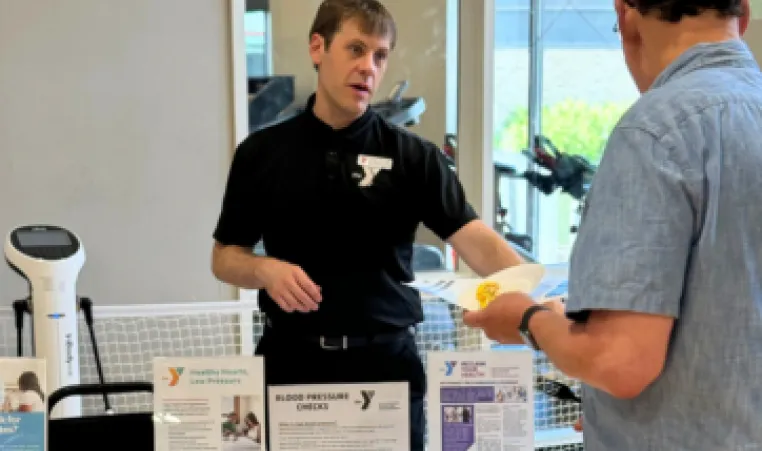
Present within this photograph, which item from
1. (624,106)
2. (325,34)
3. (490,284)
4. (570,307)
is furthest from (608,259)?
(624,106)

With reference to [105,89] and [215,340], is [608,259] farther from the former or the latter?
[105,89]

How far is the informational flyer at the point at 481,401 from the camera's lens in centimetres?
139

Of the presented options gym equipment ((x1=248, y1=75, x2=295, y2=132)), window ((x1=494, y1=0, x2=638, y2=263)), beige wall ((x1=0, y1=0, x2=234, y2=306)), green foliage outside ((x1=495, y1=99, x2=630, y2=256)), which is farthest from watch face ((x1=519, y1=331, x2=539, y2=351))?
green foliage outside ((x1=495, y1=99, x2=630, y2=256))

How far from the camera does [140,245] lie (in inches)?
109

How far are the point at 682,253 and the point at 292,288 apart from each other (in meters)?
0.79

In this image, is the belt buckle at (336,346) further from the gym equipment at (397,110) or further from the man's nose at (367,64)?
the gym equipment at (397,110)

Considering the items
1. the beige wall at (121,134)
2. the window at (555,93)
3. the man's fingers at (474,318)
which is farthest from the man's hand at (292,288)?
the window at (555,93)

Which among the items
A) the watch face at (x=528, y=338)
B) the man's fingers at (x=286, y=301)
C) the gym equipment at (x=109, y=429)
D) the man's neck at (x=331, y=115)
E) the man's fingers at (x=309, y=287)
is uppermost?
the man's neck at (x=331, y=115)

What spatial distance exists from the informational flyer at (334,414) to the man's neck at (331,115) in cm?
65

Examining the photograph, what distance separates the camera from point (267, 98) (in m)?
2.98

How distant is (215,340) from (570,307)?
2.00 m

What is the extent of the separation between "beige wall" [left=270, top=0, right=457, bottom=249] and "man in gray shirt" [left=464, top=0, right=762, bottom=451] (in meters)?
2.21

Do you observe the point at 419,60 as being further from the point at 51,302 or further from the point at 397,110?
the point at 51,302

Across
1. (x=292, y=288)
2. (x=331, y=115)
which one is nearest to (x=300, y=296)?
(x=292, y=288)
